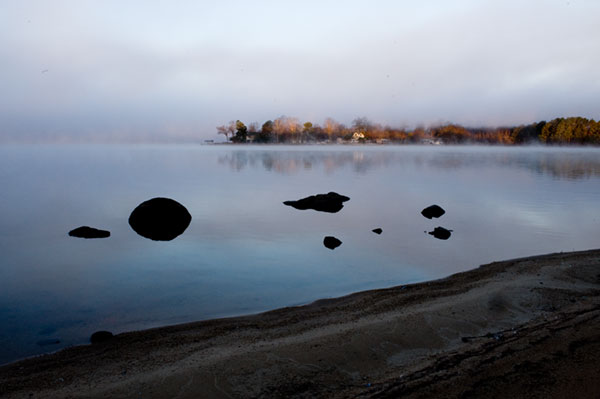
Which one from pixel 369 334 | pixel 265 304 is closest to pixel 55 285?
pixel 265 304

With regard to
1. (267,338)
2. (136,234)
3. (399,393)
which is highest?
(399,393)

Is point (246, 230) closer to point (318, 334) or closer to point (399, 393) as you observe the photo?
point (318, 334)

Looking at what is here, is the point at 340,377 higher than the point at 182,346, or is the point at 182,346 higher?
the point at 340,377

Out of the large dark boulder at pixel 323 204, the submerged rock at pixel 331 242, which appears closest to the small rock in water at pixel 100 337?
the submerged rock at pixel 331 242

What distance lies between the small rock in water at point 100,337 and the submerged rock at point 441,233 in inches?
520

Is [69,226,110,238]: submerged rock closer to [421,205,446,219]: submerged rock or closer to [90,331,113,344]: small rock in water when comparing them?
[90,331,113,344]: small rock in water

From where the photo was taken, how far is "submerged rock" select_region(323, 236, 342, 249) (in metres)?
15.4

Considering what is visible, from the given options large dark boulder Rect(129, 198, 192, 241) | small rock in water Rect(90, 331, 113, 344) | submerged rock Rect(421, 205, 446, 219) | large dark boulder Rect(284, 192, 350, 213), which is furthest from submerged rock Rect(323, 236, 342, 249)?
small rock in water Rect(90, 331, 113, 344)

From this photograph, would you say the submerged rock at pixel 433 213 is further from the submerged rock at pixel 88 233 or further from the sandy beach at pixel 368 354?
the submerged rock at pixel 88 233

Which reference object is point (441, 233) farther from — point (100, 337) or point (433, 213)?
point (100, 337)

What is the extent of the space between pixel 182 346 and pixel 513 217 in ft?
Answer: 68.6

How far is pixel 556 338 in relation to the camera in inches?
217

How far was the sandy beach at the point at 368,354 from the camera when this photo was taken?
4656 millimetres

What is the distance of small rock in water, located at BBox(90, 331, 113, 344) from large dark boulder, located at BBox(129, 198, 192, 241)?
11.0 m
